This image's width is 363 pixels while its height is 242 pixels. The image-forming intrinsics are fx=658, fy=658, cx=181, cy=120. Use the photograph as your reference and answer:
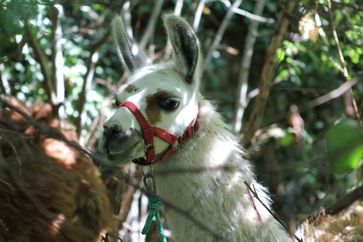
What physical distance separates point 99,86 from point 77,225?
3.24m

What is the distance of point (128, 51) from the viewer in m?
3.61

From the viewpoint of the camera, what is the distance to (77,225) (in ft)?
12.5

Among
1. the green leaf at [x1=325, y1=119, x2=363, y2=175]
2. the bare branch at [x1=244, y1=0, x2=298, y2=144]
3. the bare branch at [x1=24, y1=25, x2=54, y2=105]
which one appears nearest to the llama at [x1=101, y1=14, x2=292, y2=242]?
the bare branch at [x1=244, y1=0, x2=298, y2=144]

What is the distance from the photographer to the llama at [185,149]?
9.68 ft

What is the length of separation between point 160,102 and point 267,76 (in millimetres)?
1589

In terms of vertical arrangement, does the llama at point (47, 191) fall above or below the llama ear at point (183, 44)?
below

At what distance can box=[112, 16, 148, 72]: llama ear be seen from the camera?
3.56 m

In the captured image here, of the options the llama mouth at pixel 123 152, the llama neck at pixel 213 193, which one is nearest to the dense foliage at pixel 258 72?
the llama neck at pixel 213 193

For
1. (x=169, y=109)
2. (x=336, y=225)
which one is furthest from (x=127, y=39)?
(x=336, y=225)

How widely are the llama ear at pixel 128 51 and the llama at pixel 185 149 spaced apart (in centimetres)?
38

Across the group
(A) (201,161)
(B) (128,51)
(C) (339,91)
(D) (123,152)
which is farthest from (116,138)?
(C) (339,91)

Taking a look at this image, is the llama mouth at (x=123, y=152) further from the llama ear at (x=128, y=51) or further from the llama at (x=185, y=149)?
the llama ear at (x=128, y=51)

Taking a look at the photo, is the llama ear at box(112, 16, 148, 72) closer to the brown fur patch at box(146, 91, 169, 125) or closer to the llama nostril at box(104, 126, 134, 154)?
the brown fur patch at box(146, 91, 169, 125)

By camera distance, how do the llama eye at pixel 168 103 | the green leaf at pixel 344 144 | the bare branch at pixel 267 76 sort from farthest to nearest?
the bare branch at pixel 267 76, the llama eye at pixel 168 103, the green leaf at pixel 344 144
